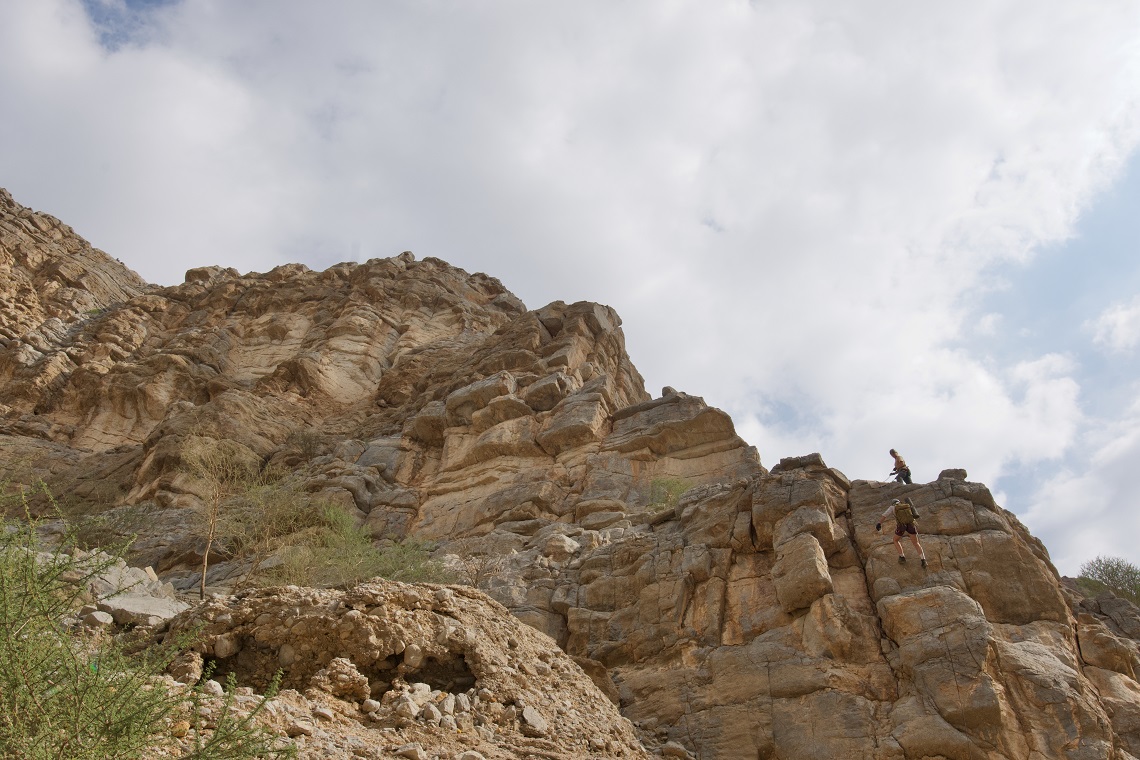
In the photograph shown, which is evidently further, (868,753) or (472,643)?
(868,753)

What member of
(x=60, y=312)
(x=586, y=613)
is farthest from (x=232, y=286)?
(x=586, y=613)

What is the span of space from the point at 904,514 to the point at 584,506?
9.96m

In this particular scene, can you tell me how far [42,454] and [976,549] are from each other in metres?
32.9

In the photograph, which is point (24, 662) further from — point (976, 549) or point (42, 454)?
point (42, 454)

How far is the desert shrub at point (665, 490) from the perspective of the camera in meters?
20.9

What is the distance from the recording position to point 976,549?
1288 cm

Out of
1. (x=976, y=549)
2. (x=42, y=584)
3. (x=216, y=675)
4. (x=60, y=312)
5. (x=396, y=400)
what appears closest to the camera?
(x=42, y=584)

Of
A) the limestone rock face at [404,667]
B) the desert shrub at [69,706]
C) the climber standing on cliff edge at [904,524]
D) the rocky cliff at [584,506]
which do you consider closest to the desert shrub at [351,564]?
the rocky cliff at [584,506]

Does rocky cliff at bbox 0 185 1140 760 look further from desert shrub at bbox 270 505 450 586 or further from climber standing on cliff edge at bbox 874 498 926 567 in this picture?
desert shrub at bbox 270 505 450 586

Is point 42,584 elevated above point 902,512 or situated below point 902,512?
below

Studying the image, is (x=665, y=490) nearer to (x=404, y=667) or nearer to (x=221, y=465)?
(x=404, y=667)

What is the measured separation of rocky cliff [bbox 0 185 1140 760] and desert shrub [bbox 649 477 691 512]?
0.33 ft

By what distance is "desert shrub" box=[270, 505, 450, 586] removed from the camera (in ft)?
52.6

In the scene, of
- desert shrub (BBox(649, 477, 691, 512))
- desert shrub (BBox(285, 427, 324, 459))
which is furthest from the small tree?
desert shrub (BBox(649, 477, 691, 512))
